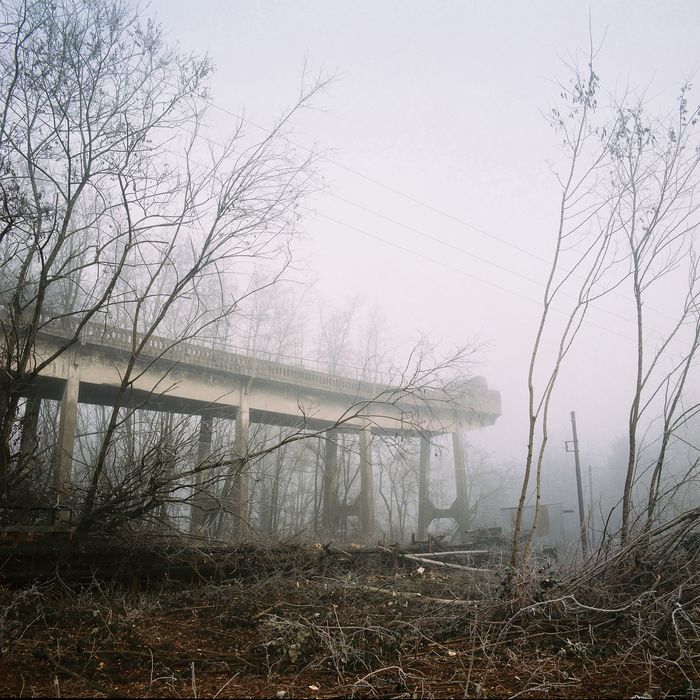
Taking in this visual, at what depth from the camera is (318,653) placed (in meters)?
4.23

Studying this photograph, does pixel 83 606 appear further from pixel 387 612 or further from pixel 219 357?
pixel 219 357

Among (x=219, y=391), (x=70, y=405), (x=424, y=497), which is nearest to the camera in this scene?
(x=70, y=405)

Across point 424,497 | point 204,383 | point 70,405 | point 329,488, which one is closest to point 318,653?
point 70,405

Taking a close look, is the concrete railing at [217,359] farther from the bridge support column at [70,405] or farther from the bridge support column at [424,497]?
the bridge support column at [424,497]

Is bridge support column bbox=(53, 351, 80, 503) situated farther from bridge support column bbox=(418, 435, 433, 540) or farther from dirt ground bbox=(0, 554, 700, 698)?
bridge support column bbox=(418, 435, 433, 540)

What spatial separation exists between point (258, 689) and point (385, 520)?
3841cm

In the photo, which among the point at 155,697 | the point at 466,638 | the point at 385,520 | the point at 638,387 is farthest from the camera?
the point at 385,520

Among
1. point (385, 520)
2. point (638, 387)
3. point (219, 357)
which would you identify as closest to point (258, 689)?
point (638, 387)

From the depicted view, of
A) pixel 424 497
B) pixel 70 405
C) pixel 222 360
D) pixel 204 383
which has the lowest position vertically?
pixel 424 497

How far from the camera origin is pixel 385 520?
4044 cm

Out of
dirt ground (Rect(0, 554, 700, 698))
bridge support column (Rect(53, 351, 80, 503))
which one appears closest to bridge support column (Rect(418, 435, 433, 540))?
bridge support column (Rect(53, 351, 80, 503))

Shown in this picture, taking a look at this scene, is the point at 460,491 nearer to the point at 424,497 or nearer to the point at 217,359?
the point at 424,497

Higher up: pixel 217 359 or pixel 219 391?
pixel 217 359

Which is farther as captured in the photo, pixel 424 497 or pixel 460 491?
pixel 460 491
